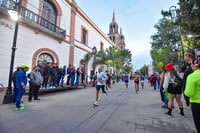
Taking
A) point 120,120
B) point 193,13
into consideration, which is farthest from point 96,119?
point 193,13

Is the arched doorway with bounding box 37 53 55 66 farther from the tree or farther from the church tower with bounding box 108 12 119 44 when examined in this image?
the church tower with bounding box 108 12 119 44

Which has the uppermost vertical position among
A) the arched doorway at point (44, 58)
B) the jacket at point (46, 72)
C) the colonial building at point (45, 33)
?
the colonial building at point (45, 33)

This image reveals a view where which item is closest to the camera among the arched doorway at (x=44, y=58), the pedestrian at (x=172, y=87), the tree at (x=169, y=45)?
the pedestrian at (x=172, y=87)

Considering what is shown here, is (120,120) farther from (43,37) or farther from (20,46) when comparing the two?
(43,37)

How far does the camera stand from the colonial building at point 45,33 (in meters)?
7.30

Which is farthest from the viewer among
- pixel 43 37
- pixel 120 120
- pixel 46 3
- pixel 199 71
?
pixel 46 3

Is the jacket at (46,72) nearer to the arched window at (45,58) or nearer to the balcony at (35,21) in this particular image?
the arched window at (45,58)

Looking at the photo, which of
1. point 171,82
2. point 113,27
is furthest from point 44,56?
point 113,27

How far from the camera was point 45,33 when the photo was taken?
9906 mm

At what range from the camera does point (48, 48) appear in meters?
10.4

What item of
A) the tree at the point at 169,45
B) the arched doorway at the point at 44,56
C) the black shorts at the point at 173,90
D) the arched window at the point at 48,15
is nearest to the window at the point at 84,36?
the arched window at the point at 48,15

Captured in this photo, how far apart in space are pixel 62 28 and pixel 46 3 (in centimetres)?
287

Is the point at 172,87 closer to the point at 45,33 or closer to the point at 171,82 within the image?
the point at 171,82

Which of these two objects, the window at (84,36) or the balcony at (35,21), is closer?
the balcony at (35,21)
